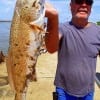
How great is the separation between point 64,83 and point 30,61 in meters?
1.34

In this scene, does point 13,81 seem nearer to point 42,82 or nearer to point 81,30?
point 81,30

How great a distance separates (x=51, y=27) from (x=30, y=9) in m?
0.46

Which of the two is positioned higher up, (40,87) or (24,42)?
(24,42)

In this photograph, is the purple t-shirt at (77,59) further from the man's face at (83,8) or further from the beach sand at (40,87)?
the beach sand at (40,87)

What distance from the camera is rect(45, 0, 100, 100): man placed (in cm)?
417

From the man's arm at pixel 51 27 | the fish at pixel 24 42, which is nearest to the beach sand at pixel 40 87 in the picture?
the man's arm at pixel 51 27

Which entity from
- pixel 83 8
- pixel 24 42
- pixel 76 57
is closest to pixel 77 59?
pixel 76 57

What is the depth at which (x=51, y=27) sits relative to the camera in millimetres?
3270

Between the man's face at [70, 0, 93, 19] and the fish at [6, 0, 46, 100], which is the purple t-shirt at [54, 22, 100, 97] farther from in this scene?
the fish at [6, 0, 46, 100]

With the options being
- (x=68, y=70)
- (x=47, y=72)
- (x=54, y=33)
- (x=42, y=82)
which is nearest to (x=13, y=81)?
(x=54, y=33)

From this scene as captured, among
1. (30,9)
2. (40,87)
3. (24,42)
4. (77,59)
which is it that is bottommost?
(40,87)

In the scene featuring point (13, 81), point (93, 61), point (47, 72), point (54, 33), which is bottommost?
point (47, 72)

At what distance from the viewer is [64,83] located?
4.25m

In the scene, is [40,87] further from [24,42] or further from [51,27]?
[24,42]
